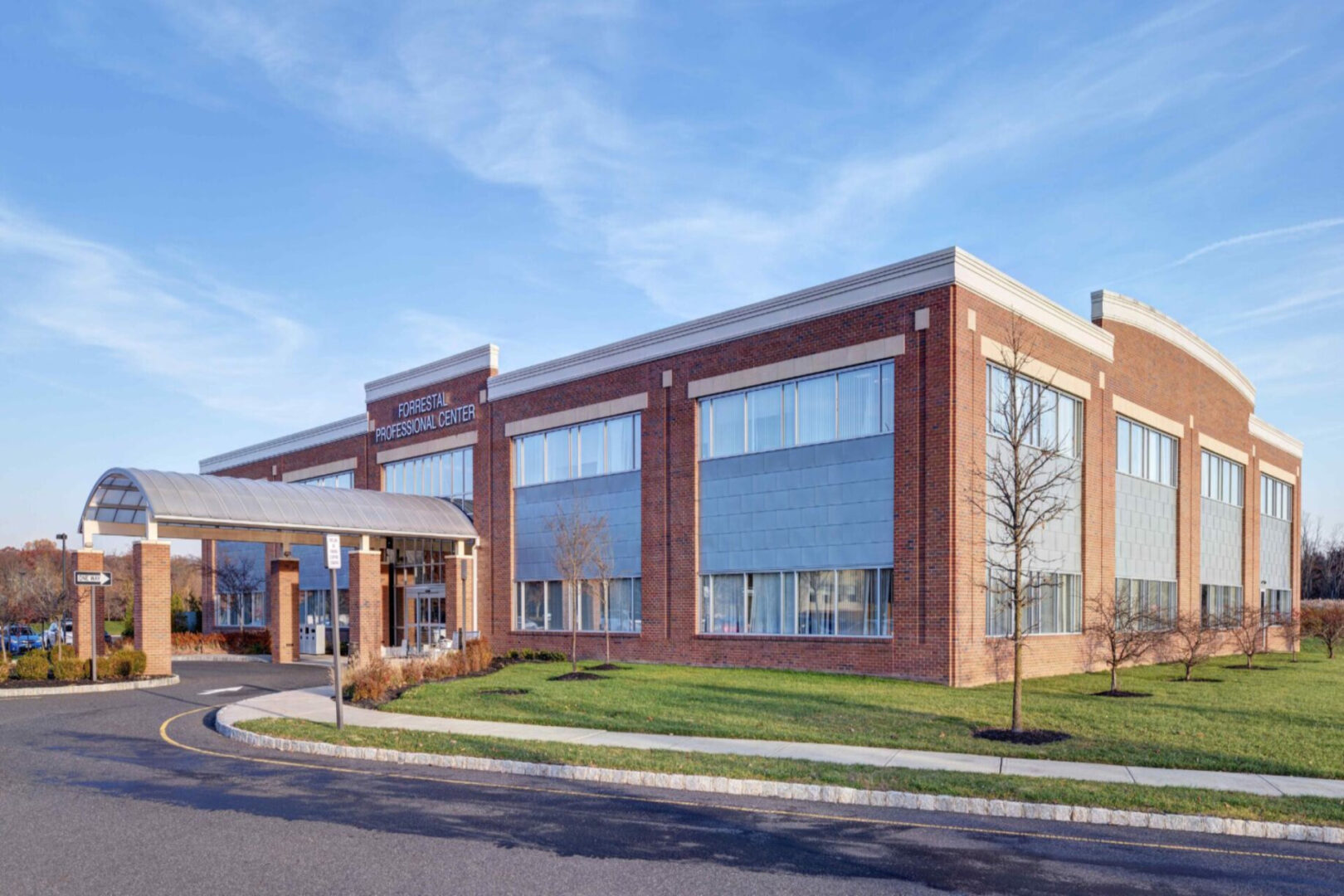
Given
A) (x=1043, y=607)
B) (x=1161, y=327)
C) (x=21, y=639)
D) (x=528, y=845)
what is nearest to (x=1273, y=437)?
(x=1161, y=327)

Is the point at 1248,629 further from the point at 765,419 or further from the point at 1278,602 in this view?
the point at 765,419

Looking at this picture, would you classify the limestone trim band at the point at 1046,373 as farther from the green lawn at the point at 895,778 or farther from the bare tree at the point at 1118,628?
the green lawn at the point at 895,778

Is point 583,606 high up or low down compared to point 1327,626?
up

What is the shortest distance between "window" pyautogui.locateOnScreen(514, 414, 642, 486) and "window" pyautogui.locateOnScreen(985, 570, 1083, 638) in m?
11.4

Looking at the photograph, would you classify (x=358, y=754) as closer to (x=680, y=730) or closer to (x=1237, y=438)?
(x=680, y=730)

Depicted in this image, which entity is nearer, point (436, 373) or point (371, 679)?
point (371, 679)

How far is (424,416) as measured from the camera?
40.2 m

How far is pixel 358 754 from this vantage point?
14617 millimetres

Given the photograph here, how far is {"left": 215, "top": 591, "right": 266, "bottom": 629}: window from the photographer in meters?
49.0

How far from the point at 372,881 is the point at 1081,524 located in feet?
80.1

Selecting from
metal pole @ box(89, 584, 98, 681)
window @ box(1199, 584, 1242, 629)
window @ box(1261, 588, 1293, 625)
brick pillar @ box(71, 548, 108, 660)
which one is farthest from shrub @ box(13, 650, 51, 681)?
window @ box(1261, 588, 1293, 625)

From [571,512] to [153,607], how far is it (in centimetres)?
1223

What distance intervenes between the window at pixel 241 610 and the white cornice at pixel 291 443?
6.76m

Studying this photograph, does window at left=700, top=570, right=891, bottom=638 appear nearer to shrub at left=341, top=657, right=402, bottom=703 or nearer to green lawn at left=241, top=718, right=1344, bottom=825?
shrub at left=341, top=657, right=402, bottom=703
